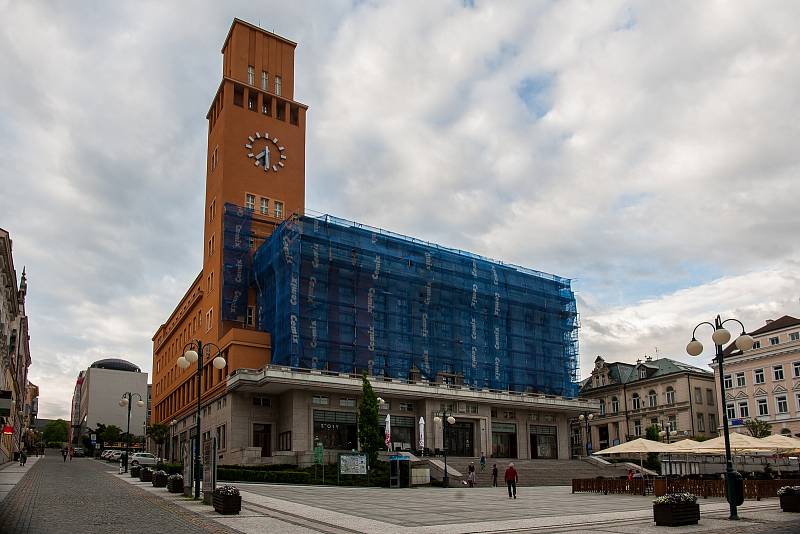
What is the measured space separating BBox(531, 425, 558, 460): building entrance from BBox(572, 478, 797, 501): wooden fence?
3459 centimetres

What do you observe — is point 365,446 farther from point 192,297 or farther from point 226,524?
point 192,297

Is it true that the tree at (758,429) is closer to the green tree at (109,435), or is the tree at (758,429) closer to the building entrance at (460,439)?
the building entrance at (460,439)

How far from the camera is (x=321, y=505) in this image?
87.6 feet

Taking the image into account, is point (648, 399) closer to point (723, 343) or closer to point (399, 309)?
point (399, 309)

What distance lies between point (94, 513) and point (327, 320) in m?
38.5

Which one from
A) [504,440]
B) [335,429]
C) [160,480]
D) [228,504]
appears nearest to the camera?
[228,504]

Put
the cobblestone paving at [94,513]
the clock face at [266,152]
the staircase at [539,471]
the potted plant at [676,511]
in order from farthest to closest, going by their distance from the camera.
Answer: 1. the clock face at [266,152]
2. the staircase at [539,471]
3. the potted plant at [676,511]
4. the cobblestone paving at [94,513]

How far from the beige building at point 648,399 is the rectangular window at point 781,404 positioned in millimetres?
10395

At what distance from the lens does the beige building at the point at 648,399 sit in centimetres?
8106

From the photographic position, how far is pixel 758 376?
72.9 metres

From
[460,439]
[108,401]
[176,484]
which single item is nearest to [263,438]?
[460,439]

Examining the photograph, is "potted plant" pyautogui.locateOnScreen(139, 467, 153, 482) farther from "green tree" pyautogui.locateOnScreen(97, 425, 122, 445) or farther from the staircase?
"green tree" pyautogui.locateOnScreen(97, 425, 122, 445)

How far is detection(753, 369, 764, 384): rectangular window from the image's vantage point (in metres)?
72.5

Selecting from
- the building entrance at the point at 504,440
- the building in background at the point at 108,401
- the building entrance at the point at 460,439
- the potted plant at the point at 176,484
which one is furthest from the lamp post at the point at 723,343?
the building in background at the point at 108,401
